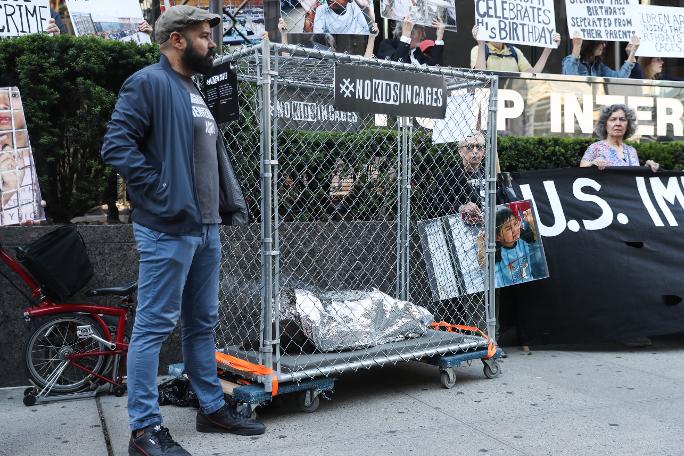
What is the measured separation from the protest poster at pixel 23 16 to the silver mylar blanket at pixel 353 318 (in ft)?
13.3

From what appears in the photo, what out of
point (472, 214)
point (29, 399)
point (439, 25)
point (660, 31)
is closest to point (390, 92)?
point (472, 214)

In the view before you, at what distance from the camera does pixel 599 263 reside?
245 inches

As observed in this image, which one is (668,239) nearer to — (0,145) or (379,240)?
(379,240)

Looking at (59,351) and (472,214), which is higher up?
(472,214)

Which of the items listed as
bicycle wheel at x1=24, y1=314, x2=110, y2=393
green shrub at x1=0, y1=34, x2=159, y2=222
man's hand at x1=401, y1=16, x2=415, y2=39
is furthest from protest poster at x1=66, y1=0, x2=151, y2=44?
bicycle wheel at x1=24, y1=314, x2=110, y2=393

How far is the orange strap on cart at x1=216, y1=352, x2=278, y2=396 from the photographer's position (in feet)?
13.9

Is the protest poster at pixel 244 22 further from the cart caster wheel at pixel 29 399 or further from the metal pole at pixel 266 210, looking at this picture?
the cart caster wheel at pixel 29 399

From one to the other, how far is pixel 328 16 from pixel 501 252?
3.92 m

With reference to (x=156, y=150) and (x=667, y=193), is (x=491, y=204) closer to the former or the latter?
(x=667, y=193)

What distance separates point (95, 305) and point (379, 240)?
223 centimetres

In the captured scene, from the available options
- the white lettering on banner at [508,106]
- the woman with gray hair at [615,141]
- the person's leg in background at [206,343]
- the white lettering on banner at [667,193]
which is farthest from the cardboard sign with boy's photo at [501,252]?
the white lettering on banner at [508,106]

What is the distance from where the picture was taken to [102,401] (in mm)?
4816

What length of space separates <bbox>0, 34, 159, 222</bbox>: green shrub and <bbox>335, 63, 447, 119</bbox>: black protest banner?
1.87 meters

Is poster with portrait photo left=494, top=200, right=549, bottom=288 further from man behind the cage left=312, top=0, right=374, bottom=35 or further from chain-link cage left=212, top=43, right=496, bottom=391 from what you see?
man behind the cage left=312, top=0, right=374, bottom=35
